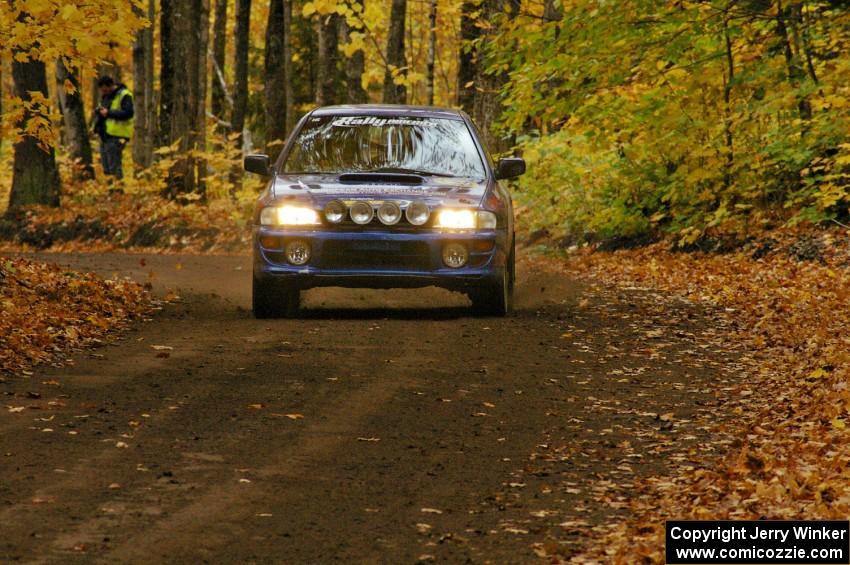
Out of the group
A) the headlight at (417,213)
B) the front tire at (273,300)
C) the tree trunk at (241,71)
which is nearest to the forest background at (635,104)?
the front tire at (273,300)

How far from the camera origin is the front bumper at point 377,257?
11.3 meters

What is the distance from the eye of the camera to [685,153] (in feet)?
60.2

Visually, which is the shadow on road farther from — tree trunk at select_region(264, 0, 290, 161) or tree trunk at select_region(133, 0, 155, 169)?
tree trunk at select_region(133, 0, 155, 169)

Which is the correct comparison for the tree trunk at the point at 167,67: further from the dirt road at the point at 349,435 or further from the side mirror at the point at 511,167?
the side mirror at the point at 511,167

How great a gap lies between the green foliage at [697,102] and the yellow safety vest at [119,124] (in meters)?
10.0

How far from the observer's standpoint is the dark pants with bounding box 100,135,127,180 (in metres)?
26.6

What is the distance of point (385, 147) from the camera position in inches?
486

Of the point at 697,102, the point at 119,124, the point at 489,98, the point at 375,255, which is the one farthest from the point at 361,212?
the point at 119,124

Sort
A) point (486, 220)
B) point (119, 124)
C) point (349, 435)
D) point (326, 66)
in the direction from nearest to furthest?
point (349, 435) < point (486, 220) < point (119, 124) < point (326, 66)

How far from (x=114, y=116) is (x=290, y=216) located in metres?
15.2

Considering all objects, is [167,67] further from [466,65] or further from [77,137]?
[466,65]

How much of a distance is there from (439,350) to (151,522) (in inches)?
197

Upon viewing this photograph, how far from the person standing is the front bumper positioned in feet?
47.9

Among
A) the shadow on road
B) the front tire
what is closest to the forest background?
the front tire
